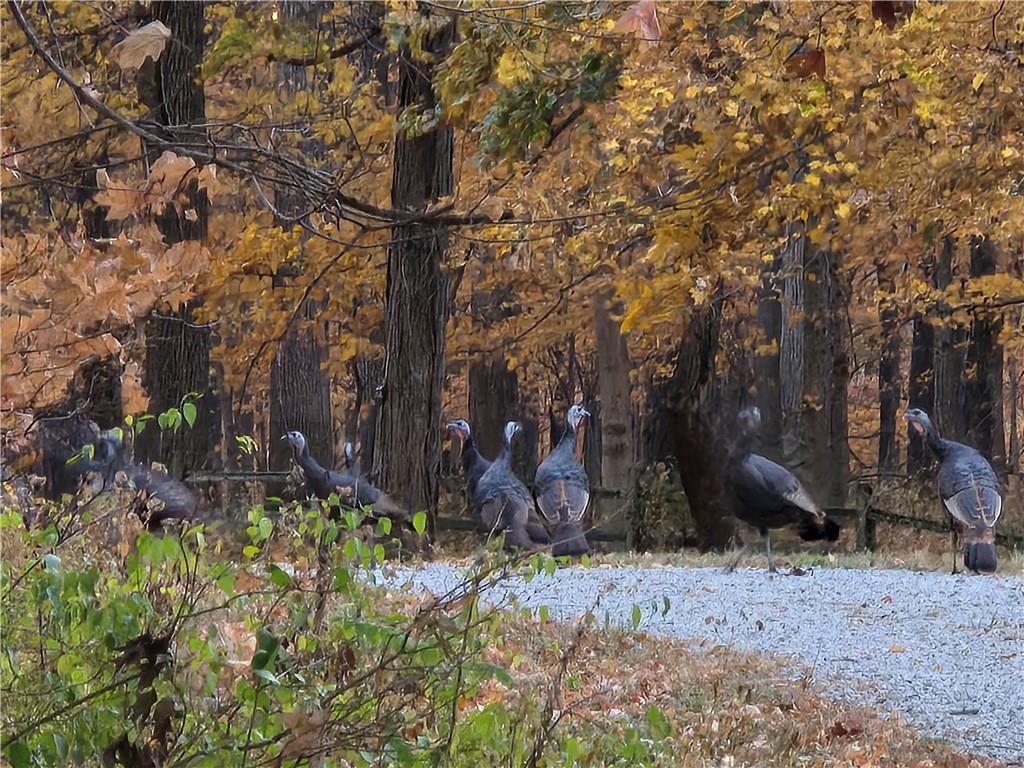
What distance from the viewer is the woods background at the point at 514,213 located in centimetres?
575

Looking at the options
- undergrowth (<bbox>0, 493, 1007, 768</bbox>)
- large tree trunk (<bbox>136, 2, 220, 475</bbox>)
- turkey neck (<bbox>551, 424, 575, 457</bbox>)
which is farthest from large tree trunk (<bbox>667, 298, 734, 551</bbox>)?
undergrowth (<bbox>0, 493, 1007, 768</bbox>)

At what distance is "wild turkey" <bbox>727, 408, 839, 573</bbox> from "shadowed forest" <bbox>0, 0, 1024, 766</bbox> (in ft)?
1.25

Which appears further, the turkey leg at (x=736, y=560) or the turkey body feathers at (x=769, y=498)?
the turkey body feathers at (x=769, y=498)

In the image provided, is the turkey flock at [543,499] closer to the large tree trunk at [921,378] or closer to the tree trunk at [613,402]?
the tree trunk at [613,402]

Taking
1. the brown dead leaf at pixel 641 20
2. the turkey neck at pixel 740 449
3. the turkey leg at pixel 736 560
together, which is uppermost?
the brown dead leaf at pixel 641 20

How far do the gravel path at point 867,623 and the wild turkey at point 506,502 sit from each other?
0.81 metres

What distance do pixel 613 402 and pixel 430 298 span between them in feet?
19.9

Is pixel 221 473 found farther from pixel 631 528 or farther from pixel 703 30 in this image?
pixel 703 30

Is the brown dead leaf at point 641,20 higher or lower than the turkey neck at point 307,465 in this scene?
higher

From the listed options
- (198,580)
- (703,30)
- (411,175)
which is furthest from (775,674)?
(411,175)

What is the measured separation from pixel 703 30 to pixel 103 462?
607cm

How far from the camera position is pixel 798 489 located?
1396 cm

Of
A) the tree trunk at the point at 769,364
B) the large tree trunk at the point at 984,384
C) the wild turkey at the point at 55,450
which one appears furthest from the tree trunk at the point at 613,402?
the wild turkey at the point at 55,450

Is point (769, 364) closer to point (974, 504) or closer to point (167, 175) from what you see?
point (974, 504)
